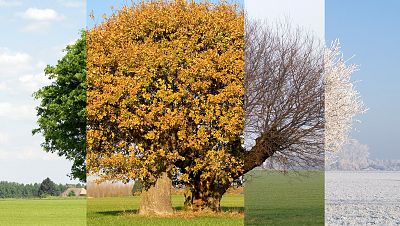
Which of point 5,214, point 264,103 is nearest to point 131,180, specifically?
point 264,103

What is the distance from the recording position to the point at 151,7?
15.7m

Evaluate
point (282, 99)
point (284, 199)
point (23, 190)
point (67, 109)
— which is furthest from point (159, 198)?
point (23, 190)

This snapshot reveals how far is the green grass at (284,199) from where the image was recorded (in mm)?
18719

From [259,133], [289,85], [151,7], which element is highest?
[151,7]

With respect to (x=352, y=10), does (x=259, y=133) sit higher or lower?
lower

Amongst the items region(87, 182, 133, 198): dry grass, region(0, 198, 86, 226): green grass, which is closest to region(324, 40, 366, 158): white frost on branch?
region(87, 182, 133, 198): dry grass

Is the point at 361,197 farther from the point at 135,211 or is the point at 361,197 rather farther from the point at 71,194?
the point at 71,194

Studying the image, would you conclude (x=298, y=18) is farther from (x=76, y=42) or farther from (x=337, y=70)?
(x=76, y=42)

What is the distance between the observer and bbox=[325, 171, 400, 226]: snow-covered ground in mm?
20391

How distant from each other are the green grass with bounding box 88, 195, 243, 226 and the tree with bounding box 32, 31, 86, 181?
4430mm

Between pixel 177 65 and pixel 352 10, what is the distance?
9.76m

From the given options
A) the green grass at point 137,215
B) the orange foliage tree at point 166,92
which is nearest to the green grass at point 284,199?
the green grass at point 137,215

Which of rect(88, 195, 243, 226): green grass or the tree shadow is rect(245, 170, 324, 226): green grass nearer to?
rect(88, 195, 243, 226): green grass

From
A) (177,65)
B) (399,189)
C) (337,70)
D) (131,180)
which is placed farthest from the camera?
(399,189)
